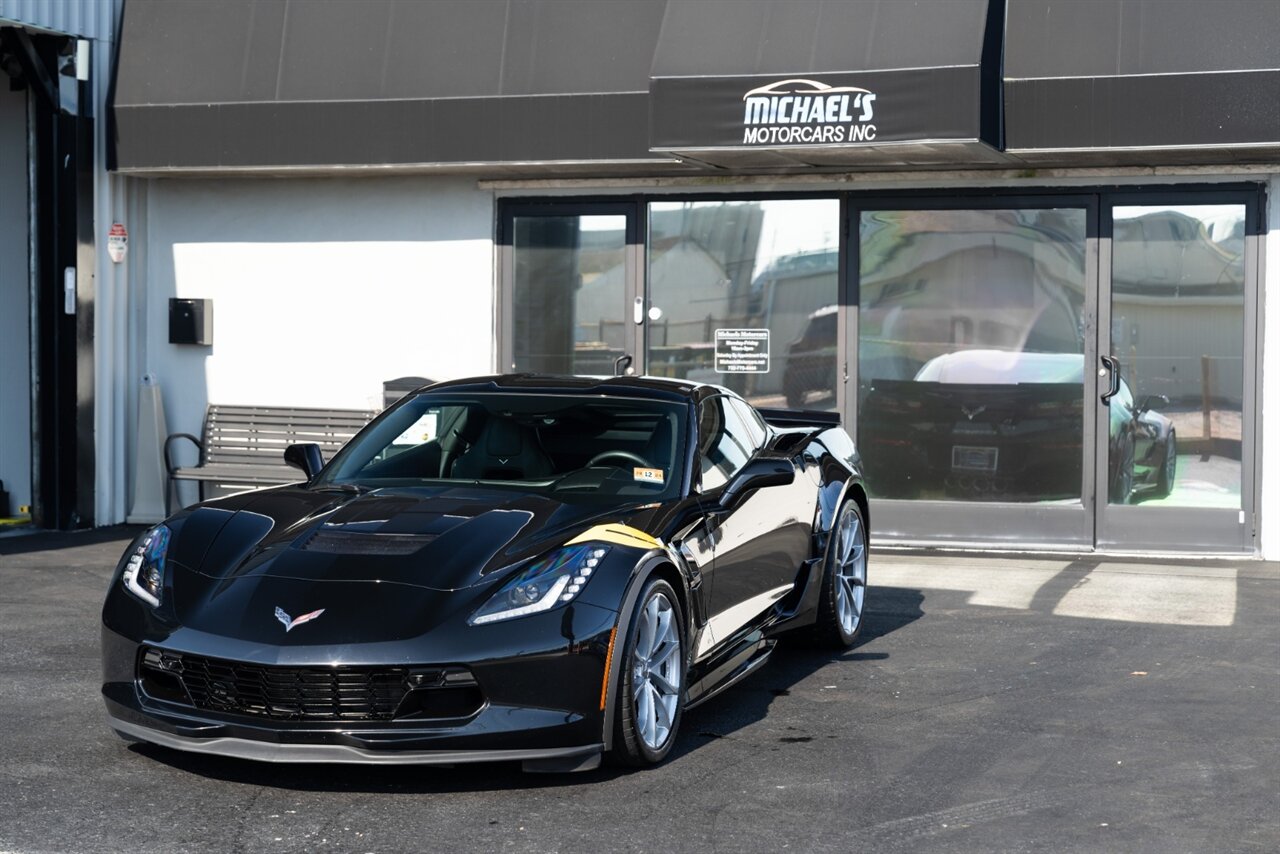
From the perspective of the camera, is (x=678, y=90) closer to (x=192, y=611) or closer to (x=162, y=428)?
(x=162, y=428)

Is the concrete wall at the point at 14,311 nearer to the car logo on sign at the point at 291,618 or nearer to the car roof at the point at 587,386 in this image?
the car roof at the point at 587,386

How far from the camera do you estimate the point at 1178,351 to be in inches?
453

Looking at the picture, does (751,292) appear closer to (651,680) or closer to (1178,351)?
(1178,351)

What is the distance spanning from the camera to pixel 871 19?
11039mm

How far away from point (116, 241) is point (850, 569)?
743cm

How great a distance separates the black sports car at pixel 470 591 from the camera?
5.13m

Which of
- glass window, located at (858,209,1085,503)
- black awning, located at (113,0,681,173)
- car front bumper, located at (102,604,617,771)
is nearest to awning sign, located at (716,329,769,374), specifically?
glass window, located at (858,209,1085,503)

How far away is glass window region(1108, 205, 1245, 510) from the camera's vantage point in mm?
11414

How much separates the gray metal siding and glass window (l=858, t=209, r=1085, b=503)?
6.13 meters

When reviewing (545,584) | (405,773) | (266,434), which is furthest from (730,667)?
(266,434)

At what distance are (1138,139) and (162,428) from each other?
7.83m

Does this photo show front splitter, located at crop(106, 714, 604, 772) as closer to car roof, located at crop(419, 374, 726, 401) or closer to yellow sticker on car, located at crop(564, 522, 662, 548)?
yellow sticker on car, located at crop(564, 522, 662, 548)

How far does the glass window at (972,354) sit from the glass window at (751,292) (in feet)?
1.04

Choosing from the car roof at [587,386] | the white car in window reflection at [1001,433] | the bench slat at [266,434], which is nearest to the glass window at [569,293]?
the bench slat at [266,434]
